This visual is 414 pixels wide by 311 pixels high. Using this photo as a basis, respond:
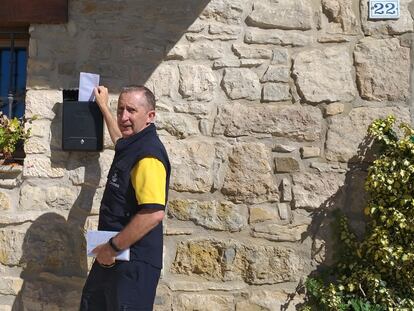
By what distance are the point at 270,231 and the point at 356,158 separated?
65 cm

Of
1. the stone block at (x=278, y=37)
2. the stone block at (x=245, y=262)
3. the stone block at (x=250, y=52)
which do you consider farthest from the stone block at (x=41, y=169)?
the stone block at (x=278, y=37)

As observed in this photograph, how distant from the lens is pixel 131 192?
2.34 m

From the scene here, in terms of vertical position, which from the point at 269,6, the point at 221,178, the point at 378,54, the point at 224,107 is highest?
the point at 269,6

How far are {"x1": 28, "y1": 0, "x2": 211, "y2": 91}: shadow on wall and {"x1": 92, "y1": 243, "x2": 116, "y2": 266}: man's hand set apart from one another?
3.86ft

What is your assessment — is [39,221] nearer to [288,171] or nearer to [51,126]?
[51,126]

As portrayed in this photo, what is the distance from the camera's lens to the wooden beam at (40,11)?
322cm

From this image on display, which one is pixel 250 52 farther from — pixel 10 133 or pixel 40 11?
pixel 10 133

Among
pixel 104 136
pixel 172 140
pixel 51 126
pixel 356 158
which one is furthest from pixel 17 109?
pixel 356 158

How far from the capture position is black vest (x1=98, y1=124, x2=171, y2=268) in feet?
7.64

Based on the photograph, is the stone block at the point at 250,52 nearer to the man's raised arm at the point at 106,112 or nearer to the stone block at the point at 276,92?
the stone block at the point at 276,92

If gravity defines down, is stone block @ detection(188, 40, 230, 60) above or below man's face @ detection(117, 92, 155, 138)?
above

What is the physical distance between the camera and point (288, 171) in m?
3.05

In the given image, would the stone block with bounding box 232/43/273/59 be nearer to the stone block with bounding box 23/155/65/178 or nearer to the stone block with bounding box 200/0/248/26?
the stone block with bounding box 200/0/248/26

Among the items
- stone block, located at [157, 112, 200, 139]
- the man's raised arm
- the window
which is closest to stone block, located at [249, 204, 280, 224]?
stone block, located at [157, 112, 200, 139]
